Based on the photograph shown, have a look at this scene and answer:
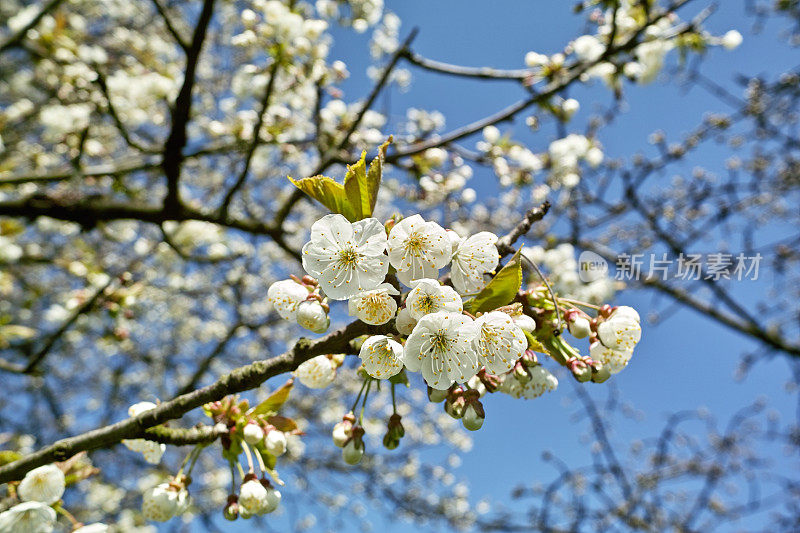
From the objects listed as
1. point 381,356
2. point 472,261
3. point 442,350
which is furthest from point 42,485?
point 472,261

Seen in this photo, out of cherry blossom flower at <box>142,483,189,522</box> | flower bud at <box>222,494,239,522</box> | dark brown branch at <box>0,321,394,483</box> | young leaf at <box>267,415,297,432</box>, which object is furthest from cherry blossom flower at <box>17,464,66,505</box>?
young leaf at <box>267,415,297,432</box>

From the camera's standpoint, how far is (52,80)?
4.58m

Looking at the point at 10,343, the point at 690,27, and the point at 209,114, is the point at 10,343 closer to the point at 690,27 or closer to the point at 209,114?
the point at 209,114

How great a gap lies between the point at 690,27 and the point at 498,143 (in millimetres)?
1238

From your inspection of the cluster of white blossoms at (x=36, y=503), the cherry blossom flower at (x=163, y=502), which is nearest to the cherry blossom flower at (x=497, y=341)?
the cherry blossom flower at (x=163, y=502)

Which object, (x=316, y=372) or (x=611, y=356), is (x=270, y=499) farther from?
(x=611, y=356)

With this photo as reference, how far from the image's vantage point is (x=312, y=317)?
1079 mm

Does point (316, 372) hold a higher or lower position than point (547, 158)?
lower

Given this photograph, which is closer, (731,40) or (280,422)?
(280,422)

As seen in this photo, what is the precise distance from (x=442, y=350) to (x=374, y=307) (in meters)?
0.15

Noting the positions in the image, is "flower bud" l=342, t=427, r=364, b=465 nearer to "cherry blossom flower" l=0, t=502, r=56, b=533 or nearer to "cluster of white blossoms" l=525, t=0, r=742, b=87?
"cherry blossom flower" l=0, t=502, r=56, b=533

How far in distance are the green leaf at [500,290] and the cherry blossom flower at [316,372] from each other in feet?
Answer: 1.33

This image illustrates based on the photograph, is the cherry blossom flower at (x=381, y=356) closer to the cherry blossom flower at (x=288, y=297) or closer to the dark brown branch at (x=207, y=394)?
the dark brown branch at (x=207, y=394)

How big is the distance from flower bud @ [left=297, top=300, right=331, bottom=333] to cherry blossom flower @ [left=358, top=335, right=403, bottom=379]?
14 centimetres
